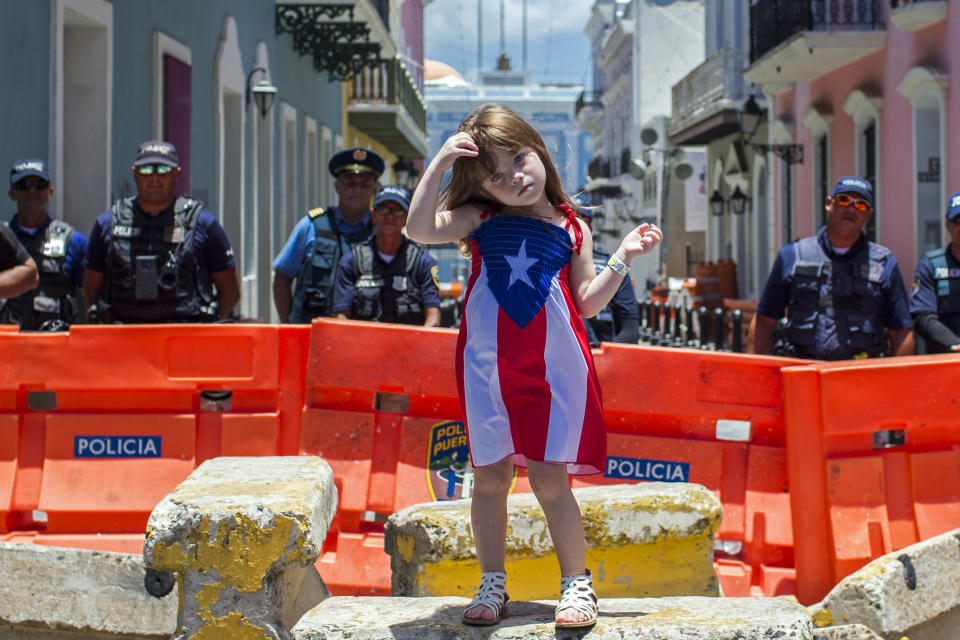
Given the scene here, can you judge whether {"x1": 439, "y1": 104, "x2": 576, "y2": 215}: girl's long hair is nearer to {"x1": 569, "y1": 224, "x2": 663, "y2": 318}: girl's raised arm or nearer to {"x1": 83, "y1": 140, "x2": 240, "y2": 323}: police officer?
{"x1": 569, "y1": 224, "x2": 663, "y2": 318}: girl's raised arm

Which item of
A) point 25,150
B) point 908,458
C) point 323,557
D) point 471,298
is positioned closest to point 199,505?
point 471,298

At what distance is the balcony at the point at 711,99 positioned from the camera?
2756 centimetres

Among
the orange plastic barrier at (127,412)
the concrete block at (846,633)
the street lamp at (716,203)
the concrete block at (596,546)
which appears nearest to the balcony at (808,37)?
the street lamp at (716,203)

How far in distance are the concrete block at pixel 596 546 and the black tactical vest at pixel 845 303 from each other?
230 centimetres

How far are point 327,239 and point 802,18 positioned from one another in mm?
13507

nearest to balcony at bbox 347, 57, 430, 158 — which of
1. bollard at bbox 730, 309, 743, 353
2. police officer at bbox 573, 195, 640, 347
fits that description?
bollard at bbox 730, 309, 743, 353

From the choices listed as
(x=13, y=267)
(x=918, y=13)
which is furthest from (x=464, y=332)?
(x=918, y=13)

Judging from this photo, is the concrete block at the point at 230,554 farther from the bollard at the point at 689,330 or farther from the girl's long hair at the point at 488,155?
the bollard at the point at 689,330

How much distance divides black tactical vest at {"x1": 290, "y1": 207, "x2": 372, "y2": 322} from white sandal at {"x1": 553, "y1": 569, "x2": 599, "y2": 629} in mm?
4060

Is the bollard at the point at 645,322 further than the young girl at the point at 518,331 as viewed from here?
Yes

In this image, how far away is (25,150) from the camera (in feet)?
28.7

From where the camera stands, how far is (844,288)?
6656mm

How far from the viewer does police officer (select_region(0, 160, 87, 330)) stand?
759 cm

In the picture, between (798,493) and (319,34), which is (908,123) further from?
(798,493)
